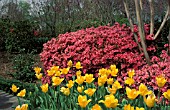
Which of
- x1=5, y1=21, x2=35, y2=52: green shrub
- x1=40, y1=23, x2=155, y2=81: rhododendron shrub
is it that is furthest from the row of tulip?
x1=5, y1=21, x2=35, y2=52: green shrub

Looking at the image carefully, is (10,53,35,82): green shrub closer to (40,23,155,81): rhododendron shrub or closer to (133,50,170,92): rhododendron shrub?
(40,23,155,81): rhododendron shrub

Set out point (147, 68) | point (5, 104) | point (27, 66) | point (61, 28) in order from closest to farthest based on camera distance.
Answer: point (5, 104) → point (147, 68) → point (27, 66) → point (61, 28)

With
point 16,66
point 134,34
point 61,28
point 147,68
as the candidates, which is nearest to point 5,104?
point 147,68

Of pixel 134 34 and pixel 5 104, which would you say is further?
pixel 134 34

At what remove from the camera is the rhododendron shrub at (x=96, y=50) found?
675 cm

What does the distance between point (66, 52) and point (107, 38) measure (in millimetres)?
923

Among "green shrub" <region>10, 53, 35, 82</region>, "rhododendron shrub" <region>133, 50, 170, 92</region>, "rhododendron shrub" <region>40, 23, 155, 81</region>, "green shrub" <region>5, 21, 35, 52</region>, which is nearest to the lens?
"rhododendron shrub" <region>133, 50, 170, 92</region>

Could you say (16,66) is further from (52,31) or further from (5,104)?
(52,31)

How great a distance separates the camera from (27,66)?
922cm

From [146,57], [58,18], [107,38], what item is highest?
[58,18]

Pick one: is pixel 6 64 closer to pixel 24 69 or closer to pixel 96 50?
pixel 24 69

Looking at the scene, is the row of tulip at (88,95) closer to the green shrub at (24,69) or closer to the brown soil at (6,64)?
the green shrub at (24,69)

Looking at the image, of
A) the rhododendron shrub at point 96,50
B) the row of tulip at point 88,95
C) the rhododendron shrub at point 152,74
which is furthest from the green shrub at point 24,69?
the row of tulip at point 88,95

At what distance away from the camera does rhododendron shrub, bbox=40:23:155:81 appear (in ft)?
22.1
